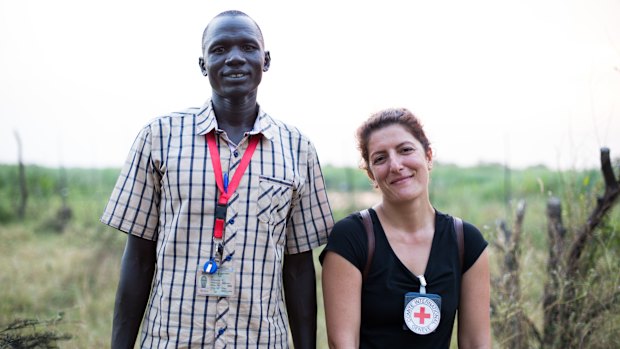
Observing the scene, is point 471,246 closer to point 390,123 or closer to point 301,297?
point 390,123

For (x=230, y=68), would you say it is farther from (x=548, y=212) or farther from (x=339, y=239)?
(x=548, y=212)

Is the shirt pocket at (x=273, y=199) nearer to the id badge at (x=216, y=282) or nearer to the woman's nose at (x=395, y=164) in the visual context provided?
the id badge at (x=216, y=282)

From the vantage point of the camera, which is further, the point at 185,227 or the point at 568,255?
the point at 568,255

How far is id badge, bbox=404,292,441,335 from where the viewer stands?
2.18 m

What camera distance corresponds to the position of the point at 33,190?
10.7 metres

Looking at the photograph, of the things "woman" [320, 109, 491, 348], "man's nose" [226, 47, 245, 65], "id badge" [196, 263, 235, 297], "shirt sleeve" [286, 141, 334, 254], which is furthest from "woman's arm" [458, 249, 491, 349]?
"man's nose" [226, 47, 245, 65]

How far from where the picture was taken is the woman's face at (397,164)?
7.50ft

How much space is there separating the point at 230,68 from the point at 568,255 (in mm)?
2505

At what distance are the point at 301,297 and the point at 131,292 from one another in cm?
61

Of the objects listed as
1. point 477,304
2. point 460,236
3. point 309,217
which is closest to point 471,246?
point 460,236

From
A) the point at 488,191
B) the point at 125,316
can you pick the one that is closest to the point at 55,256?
the point at 125,316

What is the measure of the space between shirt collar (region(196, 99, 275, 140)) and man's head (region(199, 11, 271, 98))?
75mm

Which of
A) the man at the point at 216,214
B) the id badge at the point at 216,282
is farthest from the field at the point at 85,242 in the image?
the id badge at the point at 216,282

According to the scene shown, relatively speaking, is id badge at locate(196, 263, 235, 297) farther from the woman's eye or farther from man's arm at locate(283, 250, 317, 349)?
the woman's eye
